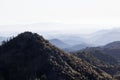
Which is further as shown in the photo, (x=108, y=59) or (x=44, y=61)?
(x=108, y=59)

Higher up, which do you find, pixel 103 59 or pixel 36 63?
pixel 36 63

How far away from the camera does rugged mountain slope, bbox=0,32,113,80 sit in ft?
137

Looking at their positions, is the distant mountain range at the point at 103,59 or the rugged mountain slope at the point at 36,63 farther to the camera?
the distant mountain range at the point at 103,59

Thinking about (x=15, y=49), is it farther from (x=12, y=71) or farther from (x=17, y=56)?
(x=12, y=71)

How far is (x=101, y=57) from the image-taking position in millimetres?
109750

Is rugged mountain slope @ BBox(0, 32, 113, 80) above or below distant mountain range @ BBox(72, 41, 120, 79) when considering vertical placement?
above

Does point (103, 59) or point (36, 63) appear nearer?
point (36, 63)

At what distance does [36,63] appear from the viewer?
43.5 meters

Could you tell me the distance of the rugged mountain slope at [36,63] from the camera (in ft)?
137

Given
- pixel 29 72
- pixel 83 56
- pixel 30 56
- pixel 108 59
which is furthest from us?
pixel 108 59

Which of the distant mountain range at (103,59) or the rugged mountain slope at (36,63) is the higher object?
the rugged mountain slope at (36,63)

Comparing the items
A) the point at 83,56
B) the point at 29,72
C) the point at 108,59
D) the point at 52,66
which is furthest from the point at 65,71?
the point at 108,59

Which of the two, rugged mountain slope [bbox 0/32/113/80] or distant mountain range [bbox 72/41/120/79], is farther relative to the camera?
distant mountain range [bbox 72/41/120/79]

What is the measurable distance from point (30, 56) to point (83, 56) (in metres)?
48.6
